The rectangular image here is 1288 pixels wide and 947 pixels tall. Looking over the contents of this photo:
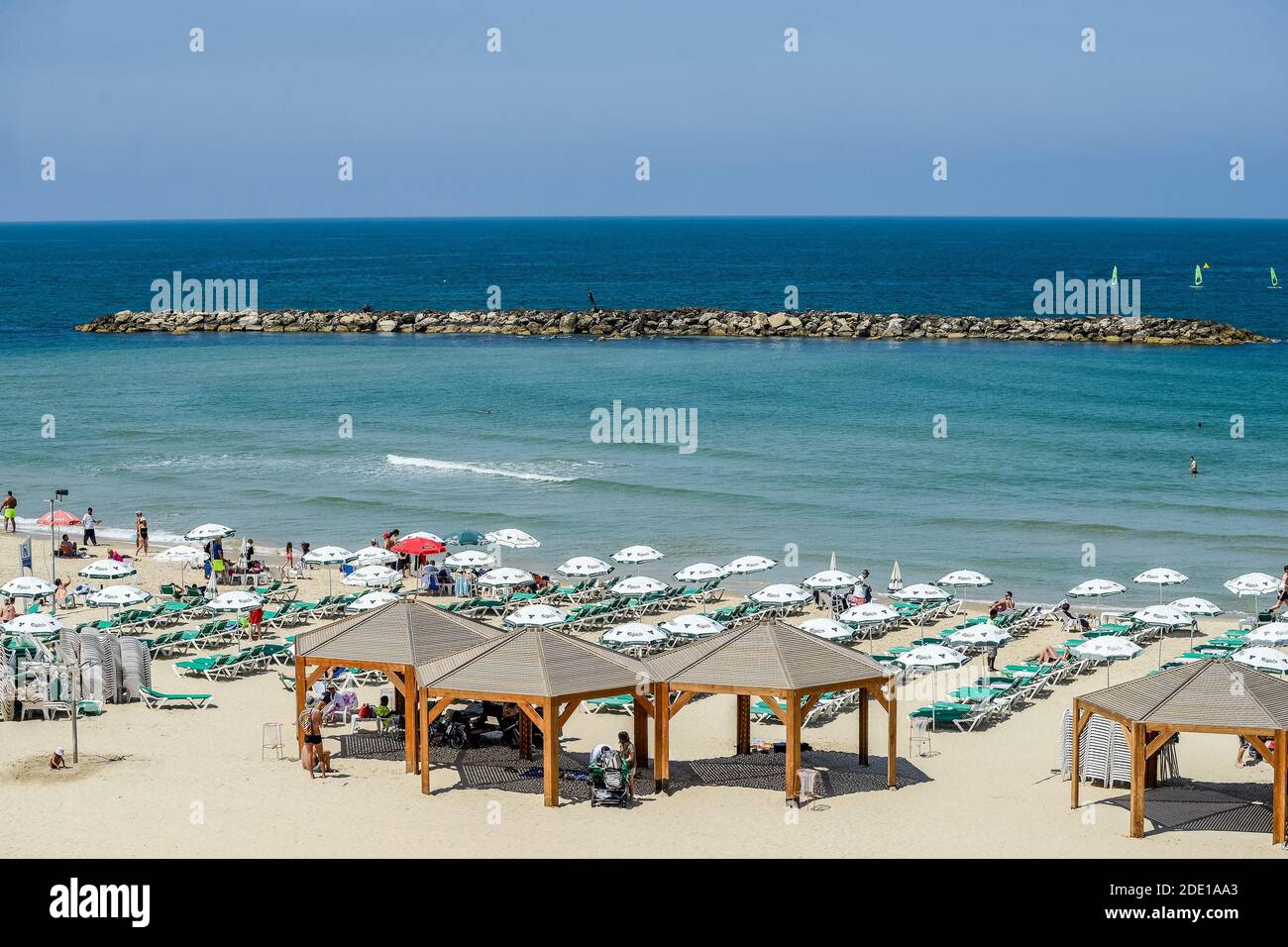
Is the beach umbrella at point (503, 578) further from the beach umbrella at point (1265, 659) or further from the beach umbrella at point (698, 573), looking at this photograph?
the beach umbrella at point (1265, 659)

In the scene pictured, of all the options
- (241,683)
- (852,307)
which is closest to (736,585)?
(241,683)

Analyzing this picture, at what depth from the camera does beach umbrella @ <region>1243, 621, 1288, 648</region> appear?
24.5 meters

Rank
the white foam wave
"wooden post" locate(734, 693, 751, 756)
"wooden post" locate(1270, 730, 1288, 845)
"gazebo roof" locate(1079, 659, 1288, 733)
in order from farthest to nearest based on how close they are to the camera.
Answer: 1. the white foam wave
2. "wooden post" locate(734, 693, 751, 756)
3. "gazebo roof" locate(1079, 659, 1288, 733)
4. "wooden post" locate(1270, 730, 1288, 845)

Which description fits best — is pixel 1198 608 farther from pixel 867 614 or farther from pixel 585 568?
pixel 585 568

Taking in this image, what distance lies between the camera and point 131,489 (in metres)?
44.2

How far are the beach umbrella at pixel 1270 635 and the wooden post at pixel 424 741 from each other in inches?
551

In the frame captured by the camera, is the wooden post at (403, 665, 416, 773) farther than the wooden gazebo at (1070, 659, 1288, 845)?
Yes

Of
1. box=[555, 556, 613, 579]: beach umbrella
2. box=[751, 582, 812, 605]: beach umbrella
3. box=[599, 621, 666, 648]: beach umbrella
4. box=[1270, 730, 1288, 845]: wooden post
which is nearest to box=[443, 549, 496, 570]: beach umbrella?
box=[555, 556, 613, 579]: beach umbrella

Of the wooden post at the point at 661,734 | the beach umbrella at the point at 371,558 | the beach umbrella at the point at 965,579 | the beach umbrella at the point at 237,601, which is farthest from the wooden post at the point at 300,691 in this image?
the beach umbrella at the point at 965,579

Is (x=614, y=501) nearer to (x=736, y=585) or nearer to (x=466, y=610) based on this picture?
(x=736, y=585)

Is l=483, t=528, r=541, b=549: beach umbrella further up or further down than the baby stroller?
further up

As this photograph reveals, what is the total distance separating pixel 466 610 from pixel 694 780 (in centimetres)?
1163

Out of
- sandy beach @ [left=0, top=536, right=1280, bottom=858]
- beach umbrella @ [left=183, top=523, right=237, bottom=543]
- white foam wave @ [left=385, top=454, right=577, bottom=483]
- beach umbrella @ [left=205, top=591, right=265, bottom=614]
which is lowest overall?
sandy beach @ [left=0, top=536, right=1280, bottom=858]

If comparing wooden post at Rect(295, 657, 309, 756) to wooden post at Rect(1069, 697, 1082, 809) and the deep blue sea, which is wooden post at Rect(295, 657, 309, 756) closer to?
wooden post at Rect(1069, 697, 1082, 809)
